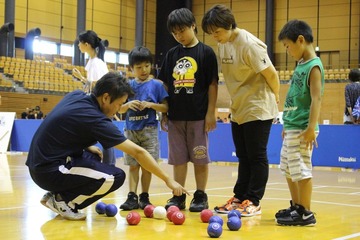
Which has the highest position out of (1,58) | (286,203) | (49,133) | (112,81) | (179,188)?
(1,58)

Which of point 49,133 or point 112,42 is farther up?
point 112,42

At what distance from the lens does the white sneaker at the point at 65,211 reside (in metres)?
4.12

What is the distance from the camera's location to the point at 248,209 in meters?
4.49

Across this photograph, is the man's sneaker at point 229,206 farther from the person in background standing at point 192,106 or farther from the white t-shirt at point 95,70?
the white t-shirt at point 95,70

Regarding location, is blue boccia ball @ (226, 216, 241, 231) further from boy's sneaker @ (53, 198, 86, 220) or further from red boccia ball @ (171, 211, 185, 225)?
boy's sneaker @ (53, 198, 86, 220)

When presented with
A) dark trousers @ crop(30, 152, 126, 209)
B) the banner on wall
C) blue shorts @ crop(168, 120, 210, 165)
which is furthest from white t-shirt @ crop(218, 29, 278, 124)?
the banner on wall

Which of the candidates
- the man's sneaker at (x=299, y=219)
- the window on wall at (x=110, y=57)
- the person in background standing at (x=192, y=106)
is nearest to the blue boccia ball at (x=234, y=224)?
the man's sneaker at (x=299, y=219)

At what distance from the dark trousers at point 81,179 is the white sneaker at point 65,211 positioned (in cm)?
5

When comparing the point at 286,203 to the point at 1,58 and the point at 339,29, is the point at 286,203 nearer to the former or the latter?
the point at 1,58

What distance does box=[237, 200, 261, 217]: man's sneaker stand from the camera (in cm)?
447

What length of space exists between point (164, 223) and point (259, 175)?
0.96 metres

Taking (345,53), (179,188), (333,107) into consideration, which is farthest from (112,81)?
(345,53)

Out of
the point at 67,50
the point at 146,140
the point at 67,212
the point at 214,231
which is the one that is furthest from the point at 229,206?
the point at 67,50

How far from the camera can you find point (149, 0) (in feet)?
110
